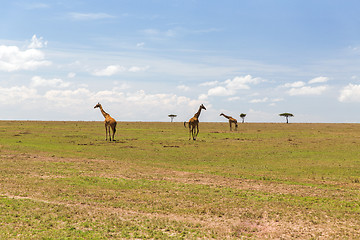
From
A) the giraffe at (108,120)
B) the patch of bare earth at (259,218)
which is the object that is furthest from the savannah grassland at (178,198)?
the giraffe at (108,120)

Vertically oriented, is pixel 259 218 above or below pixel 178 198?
below

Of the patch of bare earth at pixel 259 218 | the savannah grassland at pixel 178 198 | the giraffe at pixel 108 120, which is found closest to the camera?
the patch of bare earth at pixel 259 218

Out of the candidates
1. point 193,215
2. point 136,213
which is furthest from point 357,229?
point 136,213

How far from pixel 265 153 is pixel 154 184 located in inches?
576

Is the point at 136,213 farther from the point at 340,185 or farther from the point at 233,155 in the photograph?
the point at 233,155

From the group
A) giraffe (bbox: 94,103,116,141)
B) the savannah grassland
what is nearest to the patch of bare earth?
the savannah grassland

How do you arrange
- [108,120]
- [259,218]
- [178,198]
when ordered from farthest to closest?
[108,120] < [178,198] < [259,218]

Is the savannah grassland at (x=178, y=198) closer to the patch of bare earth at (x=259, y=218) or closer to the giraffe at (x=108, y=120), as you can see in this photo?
the patch of bare earth at (x=259, y=218)

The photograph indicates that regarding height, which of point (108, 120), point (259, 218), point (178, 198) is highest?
point (108, 120)

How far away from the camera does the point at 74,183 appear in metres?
15.5

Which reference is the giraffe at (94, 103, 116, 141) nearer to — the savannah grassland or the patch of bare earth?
the savannah grassland

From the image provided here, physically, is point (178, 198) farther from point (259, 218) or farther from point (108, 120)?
point (108, 120)

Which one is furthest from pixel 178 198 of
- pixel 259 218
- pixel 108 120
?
pixel 108 120

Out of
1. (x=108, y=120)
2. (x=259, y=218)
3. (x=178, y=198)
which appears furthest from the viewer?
(x=108, y=120)
